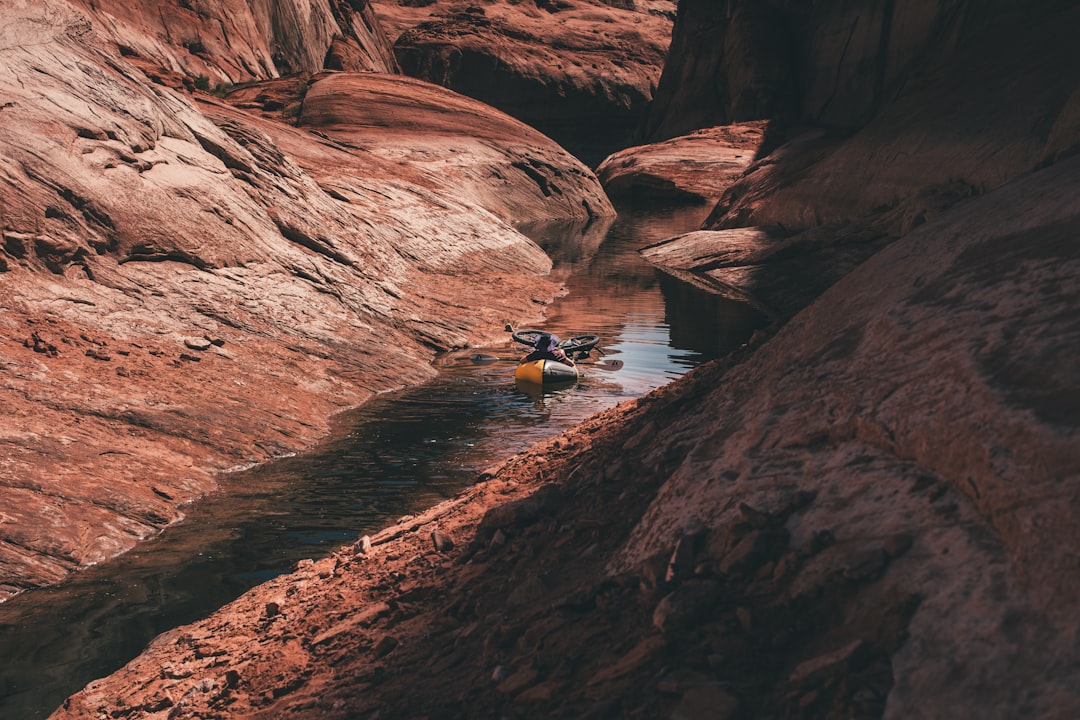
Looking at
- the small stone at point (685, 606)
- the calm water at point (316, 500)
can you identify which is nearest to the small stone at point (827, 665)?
the small stone at point (685, 606)

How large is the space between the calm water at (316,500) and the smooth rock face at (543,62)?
56.7 metres

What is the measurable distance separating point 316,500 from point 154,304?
5.15 m

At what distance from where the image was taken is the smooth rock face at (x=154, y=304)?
10.2m

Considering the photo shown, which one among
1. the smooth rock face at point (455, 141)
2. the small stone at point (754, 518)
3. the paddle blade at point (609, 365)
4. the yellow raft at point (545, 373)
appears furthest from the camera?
the smooth rock face at point (455, 141)

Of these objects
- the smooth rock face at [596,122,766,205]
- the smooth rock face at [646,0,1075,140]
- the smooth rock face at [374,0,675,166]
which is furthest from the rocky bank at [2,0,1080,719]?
the smooth rock face at [374,0,675,166]

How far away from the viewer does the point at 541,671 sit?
495 cm

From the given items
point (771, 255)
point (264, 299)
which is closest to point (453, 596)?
point (264, 299)

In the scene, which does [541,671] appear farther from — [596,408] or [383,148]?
[383,148]

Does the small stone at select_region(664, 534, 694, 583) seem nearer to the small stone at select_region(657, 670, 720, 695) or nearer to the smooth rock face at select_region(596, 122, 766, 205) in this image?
the small stone at select_region(657, 670, 720, 695)

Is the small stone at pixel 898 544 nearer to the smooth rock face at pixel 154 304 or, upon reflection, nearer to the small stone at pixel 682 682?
the small stone at pixel 682 682

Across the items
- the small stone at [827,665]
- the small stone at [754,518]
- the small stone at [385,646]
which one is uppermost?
the small stone at [754,518]

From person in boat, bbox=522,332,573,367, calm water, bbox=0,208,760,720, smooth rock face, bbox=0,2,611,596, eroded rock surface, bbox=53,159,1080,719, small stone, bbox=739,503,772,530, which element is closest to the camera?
eroded rock surface, bbox=53,159,1080,719

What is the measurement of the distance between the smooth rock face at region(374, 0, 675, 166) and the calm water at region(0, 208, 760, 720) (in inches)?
2231

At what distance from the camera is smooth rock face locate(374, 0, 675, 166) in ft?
249
